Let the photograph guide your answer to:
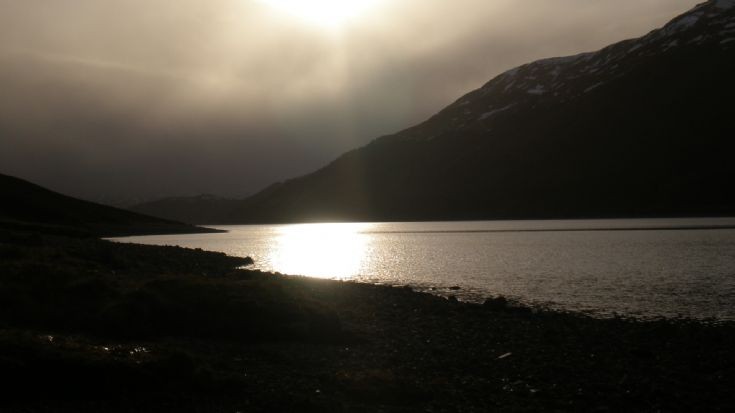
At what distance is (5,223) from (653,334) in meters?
113

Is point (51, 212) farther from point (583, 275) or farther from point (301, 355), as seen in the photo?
point (301, 355)

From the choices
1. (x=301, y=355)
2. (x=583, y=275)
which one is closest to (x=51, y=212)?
(x=583, y=275)

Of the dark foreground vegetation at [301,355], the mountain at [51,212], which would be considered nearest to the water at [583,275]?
the dark foreground vegetation at [301,355]

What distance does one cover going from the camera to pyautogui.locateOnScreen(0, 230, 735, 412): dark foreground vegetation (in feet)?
54.9

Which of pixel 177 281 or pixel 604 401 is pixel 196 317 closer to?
pixel 177 281

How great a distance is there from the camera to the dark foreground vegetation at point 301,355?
1672 centimetres

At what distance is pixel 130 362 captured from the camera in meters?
17.5

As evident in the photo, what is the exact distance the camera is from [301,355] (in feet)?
76.2

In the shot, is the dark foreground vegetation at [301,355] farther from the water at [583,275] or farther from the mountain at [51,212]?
the mountain at [51,212]

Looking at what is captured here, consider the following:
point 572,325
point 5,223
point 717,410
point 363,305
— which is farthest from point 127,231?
point 717,410

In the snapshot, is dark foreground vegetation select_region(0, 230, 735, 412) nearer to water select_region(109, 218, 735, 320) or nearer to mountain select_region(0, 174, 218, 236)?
water select_region(109, 218, 735, 320)

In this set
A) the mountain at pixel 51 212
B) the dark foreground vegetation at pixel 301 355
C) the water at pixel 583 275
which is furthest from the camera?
the mountain at pixel 51 212

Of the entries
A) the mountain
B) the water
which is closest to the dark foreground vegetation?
the water

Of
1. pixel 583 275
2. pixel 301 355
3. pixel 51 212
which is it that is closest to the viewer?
pixel 301 355
